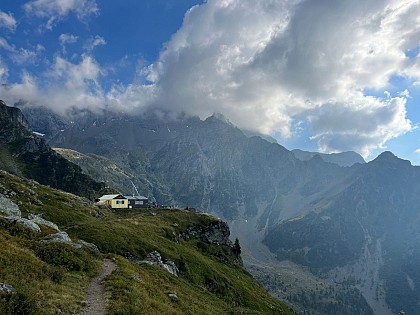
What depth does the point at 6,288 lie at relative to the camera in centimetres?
2209

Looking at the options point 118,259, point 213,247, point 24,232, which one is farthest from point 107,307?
point 213,247

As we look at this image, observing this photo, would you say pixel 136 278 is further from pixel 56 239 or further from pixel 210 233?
pixel 210 233

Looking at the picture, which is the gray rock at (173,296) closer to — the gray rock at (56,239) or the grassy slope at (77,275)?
the grassy slope at (77,275)

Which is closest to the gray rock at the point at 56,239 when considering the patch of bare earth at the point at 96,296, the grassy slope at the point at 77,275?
the grassy slope at the point at 77,275

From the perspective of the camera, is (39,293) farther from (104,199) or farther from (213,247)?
(104,199)

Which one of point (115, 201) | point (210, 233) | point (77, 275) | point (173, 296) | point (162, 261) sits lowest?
point (173, 296)

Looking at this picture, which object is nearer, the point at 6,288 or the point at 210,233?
the point at 6,288

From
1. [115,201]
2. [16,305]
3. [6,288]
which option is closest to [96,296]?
[6,288]

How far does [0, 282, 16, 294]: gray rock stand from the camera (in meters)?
21.6

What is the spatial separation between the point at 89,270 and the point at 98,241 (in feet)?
85.9

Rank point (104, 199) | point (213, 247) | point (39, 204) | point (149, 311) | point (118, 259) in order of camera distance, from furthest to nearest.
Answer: point (104, 199) → point (213, 247) → point (39, 204) → point (118, 259) → point (149, 311)

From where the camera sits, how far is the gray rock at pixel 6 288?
71.0 ft

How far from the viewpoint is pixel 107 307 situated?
83.8 feet

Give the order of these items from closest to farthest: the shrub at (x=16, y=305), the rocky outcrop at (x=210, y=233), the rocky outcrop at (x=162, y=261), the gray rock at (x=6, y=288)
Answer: the shrub at (x=16, y=305), the gray rock at (x=6, y=288), the rocky outcrop at (x=162, y=261), the rocky outcrop at (x=210, y=233)
